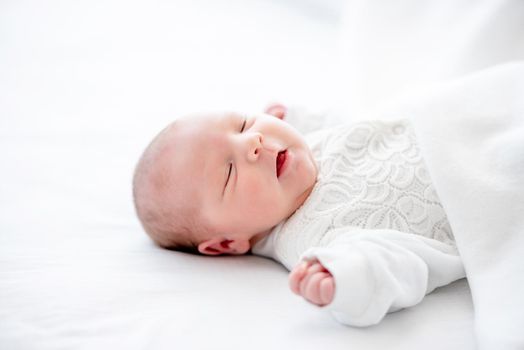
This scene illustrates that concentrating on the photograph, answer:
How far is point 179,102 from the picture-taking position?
1.72 metres

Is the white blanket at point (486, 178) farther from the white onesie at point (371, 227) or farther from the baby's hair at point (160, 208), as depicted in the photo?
the baby's hair at point (160, 208)

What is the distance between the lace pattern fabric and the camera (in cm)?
103

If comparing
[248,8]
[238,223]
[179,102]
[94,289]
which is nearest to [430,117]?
[238,223]

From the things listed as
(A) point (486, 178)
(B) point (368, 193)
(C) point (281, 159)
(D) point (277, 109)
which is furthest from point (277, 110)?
(A) point (486, 178)

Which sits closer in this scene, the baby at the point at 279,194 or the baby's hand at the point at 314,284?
the baby's hand at the point at 314,284

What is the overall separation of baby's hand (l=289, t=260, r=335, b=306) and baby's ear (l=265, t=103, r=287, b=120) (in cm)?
68

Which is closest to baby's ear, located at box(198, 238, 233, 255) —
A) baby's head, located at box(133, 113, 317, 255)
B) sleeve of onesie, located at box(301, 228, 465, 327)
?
baby's head, located at box(133, 113, 317, 255)

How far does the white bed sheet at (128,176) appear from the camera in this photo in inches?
33.4

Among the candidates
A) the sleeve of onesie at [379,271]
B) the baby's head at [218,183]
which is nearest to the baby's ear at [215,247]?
the baby's head at [218,183]

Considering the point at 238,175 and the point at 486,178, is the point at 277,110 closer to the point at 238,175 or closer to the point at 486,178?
the point at 238,175

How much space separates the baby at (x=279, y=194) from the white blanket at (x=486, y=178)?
0.05m

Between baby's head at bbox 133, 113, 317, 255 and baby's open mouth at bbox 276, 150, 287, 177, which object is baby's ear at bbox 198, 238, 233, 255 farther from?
baby's open mouth at bbox 276, 150, 287, 177

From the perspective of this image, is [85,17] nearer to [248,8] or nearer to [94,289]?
[248,8]

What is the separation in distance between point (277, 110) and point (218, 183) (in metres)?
0.44
